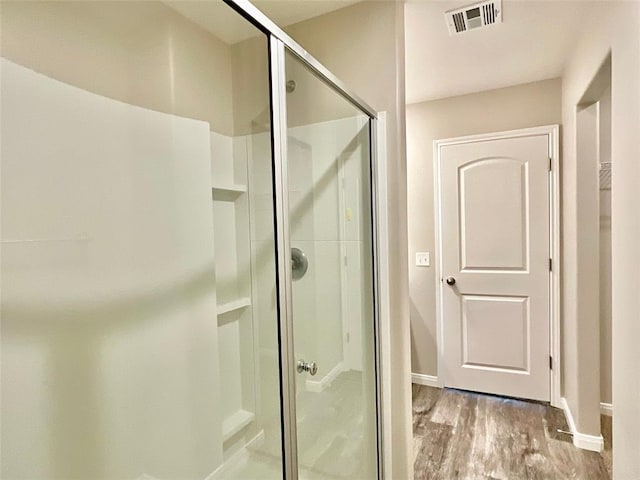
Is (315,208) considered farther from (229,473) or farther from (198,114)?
(229,473)

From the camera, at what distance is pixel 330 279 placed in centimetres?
166

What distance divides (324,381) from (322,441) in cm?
23

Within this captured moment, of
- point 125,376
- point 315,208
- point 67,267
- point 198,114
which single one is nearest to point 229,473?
point 125,376

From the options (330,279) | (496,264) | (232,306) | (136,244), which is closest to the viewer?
(136,244)

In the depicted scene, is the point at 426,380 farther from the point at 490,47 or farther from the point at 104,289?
the point at 104,289

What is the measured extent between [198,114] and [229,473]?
5.65ft

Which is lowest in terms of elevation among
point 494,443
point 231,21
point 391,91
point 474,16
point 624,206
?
point 494,443

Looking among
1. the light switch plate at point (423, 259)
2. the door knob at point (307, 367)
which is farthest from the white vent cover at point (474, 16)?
the door knob at point (307, 367)

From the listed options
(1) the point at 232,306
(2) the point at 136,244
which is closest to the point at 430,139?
(1) the point at 232,306

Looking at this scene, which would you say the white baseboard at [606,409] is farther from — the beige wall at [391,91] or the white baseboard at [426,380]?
the beige wall at [391,91]

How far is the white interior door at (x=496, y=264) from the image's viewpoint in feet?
8.87

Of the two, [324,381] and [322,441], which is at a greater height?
[324,381]

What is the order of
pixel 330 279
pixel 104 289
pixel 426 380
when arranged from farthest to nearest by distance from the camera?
pixel 426 380, pixel 330 279, pixel 104 289

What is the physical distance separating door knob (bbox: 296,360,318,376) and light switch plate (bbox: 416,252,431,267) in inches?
73.0
